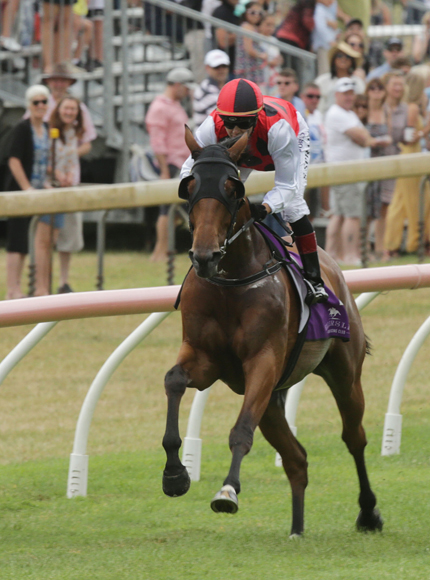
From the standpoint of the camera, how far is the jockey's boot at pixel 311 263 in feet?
15.0

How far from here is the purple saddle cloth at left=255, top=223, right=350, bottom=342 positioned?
176 inches

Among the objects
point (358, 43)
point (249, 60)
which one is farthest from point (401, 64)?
point (249, 60)

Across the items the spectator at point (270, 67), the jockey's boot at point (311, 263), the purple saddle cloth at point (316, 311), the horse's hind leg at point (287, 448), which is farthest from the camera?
the spectator at point (270, 67)

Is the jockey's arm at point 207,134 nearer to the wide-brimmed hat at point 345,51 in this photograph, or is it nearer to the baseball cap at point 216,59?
the baseball cap at point 216,59

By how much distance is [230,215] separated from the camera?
12.9ft

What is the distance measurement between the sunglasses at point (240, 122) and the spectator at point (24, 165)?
483 cm

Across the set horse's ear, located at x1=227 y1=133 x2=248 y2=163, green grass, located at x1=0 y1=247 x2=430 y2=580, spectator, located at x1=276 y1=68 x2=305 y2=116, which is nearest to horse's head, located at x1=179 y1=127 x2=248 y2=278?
horse's ear, located at x1=227 y1=133 x2=248 y2=163

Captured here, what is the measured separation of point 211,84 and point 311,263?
6.15m

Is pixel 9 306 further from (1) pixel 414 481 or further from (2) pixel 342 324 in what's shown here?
(1) pixel 414 481

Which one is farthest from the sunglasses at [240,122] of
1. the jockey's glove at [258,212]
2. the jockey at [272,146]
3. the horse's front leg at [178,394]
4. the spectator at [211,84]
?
the spectator at [211,84]

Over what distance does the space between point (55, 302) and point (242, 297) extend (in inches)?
40.9

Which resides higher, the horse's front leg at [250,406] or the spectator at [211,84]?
the spectator at [211,84]

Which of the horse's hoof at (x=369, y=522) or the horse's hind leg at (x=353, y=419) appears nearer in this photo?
the horse's hoof at (x=369, y=522)

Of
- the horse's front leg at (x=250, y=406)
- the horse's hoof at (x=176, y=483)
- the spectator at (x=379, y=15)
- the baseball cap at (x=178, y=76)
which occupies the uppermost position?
the spectator at (x=379, y=15)
